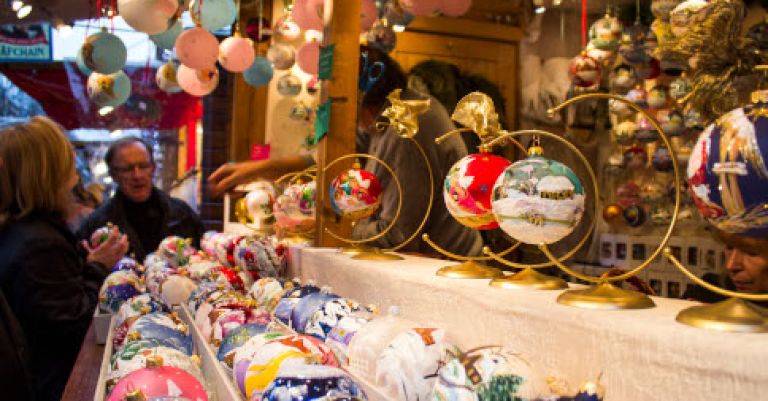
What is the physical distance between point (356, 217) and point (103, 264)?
194cm

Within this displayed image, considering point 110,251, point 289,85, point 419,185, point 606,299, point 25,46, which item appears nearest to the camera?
point 606,299

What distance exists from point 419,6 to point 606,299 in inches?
111

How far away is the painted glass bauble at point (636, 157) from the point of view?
194 inches

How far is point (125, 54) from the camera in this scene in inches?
155

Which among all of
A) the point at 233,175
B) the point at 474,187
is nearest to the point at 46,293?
the point at 233,175

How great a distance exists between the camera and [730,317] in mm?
979

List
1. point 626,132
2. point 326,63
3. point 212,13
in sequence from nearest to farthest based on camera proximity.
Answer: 1. point 326,63
2. point 212,13
3. point 626,132

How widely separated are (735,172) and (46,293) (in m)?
2.53

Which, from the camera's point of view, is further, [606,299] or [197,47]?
[197,47]

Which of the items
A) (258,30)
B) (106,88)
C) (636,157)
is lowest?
(636,157)

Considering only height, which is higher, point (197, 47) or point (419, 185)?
point (197, 47)

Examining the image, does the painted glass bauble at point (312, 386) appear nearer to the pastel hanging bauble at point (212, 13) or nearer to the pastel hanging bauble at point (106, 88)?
the pastel hanging bauble at point (212, 13)

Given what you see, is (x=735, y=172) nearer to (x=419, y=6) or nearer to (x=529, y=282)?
(x=529, y=282)

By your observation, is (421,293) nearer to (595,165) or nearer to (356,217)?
(356,217)
